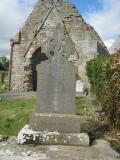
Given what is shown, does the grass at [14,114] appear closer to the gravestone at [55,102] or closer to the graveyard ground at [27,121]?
the graveyard ground at [27,121]

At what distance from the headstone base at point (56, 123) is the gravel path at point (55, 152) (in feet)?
1.46

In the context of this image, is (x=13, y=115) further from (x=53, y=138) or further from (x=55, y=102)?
(x=53, y=138)

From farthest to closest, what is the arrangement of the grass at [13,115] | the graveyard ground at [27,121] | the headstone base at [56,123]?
the grass at [13,115]
the graveyard ground at [27,121]
the headstone base at [56,123]

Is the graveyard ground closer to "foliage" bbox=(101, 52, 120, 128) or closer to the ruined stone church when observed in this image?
"foliage" bbox=(101, 52, 120, 128)

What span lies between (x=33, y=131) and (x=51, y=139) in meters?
0.40

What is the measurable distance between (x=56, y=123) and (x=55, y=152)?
854mm

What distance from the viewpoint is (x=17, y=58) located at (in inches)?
955

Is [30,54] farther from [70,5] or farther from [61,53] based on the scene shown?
[61,53]

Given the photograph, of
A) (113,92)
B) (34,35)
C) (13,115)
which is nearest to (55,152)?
(113,92)

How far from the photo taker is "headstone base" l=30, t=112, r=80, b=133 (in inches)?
267

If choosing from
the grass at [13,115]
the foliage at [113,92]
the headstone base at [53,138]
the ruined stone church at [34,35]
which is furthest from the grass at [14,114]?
the ruined stone church at [34,35]

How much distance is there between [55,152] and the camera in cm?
605

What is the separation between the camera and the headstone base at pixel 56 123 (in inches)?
267

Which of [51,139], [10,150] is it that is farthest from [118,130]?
[10,150]
